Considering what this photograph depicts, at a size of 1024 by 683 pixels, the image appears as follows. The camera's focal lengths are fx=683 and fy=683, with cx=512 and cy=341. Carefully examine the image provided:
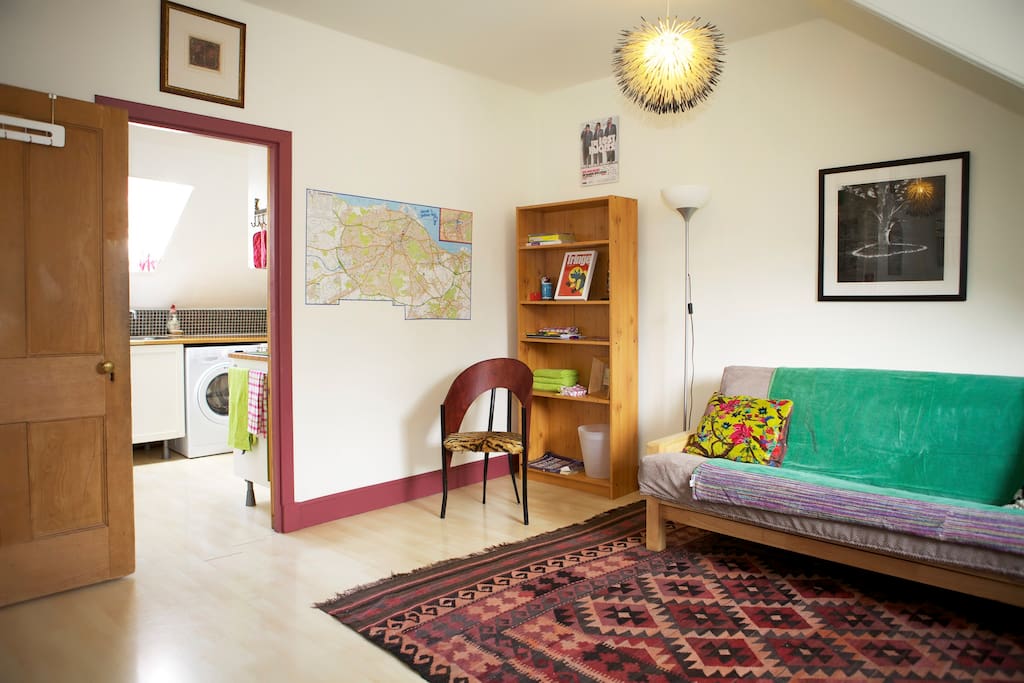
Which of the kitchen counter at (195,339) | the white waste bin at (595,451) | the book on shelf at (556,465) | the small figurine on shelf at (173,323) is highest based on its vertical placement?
the small figurine on shelf at (173,323)

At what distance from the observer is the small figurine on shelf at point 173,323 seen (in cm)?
573

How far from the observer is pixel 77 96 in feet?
9.45

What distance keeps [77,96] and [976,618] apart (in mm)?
4131

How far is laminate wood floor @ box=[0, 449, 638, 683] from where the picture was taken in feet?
7.39

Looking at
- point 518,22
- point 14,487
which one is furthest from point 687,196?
point 14,487

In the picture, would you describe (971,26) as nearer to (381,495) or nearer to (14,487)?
(381,495)

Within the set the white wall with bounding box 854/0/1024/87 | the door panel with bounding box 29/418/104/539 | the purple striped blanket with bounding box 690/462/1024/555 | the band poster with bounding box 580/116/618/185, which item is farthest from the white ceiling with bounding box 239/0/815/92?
the purple striped blanket with bounding box 690/462/1024/555

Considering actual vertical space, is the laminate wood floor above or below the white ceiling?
below

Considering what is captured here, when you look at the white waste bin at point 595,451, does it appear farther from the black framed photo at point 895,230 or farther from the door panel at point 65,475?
the door panel at point 65,475

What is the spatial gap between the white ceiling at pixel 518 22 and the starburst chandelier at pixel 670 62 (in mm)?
698

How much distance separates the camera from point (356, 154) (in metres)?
3.87

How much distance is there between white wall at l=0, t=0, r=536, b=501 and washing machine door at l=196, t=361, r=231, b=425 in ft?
6.58

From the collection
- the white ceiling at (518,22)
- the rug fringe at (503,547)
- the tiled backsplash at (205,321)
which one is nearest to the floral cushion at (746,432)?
the rug fringe at (503,547)

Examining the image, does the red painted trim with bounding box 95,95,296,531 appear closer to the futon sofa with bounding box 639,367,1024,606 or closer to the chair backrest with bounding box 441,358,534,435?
the chair backrest with bounding box 441,358,534,435
